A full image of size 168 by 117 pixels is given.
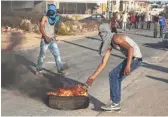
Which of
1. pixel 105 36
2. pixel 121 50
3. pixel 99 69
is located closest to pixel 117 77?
pixel 99 69

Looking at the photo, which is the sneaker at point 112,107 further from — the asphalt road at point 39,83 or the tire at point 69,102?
the tire at point 69,102

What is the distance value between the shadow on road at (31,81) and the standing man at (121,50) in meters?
0.55

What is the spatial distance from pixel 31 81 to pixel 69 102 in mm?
2686

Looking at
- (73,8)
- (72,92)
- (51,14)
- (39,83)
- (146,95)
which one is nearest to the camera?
(72,92)

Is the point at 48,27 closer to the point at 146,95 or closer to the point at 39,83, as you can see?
the point at 39,83

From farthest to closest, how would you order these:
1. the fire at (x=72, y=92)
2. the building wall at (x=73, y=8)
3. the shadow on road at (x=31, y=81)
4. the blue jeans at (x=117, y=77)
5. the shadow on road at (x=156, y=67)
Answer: the building wall at (x=73, y=8) < the shadow on road at (x=156, y=67) < the shadow on road at (x=31, y=81) < the fire at (x=72, y=92) < the blue jeans at (x=117, y=77)

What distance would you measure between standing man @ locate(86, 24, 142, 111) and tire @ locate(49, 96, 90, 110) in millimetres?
342

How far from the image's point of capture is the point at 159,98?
8.10m

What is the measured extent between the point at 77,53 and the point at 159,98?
8.28 meters

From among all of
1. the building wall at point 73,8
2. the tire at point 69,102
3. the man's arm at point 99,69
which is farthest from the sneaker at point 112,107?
the building wall at point 73,8

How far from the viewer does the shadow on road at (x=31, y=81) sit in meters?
8.16

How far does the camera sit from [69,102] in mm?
6941

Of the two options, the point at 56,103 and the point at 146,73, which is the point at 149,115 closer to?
the point at 56,103

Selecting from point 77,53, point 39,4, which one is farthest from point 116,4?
point 77,53
